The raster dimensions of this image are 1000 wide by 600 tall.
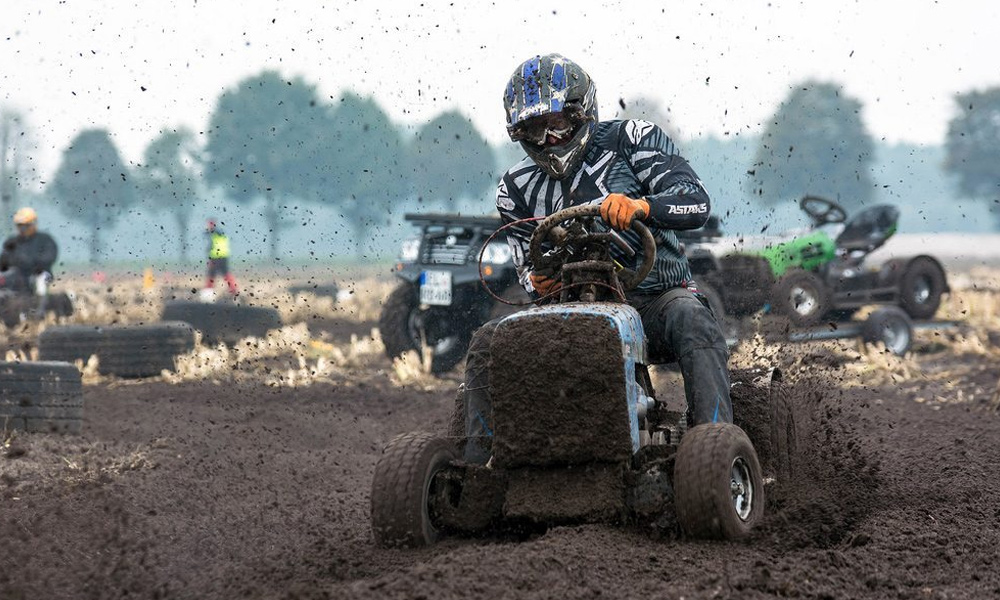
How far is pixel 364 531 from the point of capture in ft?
18.0

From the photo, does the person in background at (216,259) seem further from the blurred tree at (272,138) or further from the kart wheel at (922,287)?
the blurred tree at (272,138)

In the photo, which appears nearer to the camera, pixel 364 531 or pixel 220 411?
pixel 364 531

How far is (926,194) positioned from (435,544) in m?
152

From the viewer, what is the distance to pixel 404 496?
4.67 m

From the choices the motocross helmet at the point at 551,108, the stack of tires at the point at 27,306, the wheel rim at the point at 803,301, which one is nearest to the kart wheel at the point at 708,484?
the motocross helmet at the point at 551,108

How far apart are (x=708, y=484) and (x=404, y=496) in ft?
3.81

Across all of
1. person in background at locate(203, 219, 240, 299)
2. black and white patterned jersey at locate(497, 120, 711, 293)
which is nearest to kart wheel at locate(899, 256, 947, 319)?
black and white patterned jersey at locate(497, 120, 711, 293)

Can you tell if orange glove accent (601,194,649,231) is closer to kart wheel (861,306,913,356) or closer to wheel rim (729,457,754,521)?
wheel rim (729,457,754,521)

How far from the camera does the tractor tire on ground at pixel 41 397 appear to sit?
26.9 ft

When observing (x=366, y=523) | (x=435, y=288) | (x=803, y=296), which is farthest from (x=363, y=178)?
(x=366, y=523)

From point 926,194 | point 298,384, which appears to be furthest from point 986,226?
point 298,384

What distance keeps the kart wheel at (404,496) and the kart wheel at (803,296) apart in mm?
9592

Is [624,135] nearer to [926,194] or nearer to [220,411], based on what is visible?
[220,411]

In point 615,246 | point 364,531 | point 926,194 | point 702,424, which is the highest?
point 926,194
